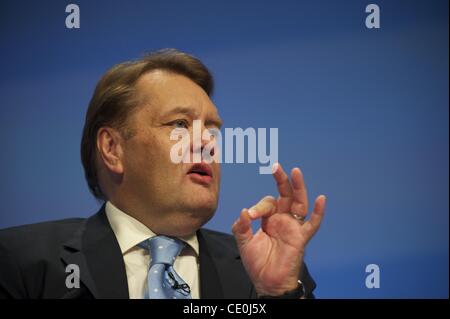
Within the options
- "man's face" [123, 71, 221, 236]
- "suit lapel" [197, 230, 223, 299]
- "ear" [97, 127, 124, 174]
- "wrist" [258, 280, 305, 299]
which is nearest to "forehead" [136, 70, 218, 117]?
"man's face" [123, 71, 221, 236]

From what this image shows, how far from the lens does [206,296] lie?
2.06 meters

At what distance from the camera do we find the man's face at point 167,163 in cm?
207

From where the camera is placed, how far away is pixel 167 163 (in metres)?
2.07

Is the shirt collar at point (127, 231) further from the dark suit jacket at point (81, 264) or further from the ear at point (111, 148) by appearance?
the ear at point (111, 148)

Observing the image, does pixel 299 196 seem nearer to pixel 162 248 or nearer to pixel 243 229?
pixel 243 229

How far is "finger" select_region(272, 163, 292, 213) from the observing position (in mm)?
1896

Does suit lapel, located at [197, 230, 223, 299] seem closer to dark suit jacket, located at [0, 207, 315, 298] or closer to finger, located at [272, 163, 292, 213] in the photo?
dark suit jacket, located at [0, 207, 315, 298]

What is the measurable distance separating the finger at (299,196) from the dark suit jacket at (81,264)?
1.01 ft

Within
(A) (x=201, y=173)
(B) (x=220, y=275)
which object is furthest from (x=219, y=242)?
(A) (x=201, y=173)

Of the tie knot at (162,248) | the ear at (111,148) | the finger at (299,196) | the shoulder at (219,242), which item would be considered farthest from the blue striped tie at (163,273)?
the finger at (299,196)

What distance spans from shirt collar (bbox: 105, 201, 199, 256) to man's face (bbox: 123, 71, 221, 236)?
46mm

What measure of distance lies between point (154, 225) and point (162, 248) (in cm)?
9

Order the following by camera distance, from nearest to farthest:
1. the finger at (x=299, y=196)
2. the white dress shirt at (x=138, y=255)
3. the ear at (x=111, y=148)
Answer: the finger at (x=299, y=196)
the white dress shirt at (x=138, y=255)
the ear at (x=111, y=148)
